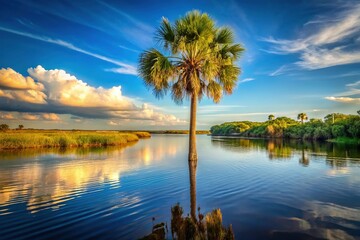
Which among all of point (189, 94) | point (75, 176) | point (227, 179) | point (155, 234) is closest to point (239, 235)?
point (155, 234)

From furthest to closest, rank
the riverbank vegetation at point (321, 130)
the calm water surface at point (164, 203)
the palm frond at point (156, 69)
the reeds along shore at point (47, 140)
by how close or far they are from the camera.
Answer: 1. the riverbank vegetation at point (321, 130)
2. the reeds along shore at point (47, 140)
3. the palm frond at point (156, 69)
4. the calm water surface at point (164, 203)

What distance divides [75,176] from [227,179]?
7.93m

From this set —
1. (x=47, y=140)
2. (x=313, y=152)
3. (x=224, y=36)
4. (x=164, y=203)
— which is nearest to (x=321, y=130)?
(x=313, y=152)

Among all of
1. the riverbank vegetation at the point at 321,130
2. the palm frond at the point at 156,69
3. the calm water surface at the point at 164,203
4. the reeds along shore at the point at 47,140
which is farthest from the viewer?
the riverbank vegetation at the point at 321,130

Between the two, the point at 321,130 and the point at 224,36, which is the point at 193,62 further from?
the point at 321,130

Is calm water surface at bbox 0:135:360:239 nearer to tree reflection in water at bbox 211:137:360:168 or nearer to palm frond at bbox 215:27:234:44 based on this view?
tree reflection in water at bbox 211:137:360:168

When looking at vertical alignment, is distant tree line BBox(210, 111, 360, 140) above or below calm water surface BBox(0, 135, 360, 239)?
above

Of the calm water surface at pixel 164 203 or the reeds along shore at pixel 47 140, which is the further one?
the reeds along shore at pixel 47 140

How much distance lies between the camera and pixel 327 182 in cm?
1062

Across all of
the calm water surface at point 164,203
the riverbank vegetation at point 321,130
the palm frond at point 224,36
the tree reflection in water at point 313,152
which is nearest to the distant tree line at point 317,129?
the riverbank vegetation at point 321,130

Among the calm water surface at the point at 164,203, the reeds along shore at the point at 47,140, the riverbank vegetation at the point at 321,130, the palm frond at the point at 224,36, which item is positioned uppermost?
the palm frond at the point at 224,36

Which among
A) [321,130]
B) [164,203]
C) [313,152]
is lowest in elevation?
[164,203]

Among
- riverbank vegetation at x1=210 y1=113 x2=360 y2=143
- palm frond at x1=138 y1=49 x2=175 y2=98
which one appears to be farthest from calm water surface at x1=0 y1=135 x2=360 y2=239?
riverbank vegetation at x1=210 y1=113 x2=360 y2=143

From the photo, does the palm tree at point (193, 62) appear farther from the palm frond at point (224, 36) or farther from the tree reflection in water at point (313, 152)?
the tree reflection in water at point (313, 152)
